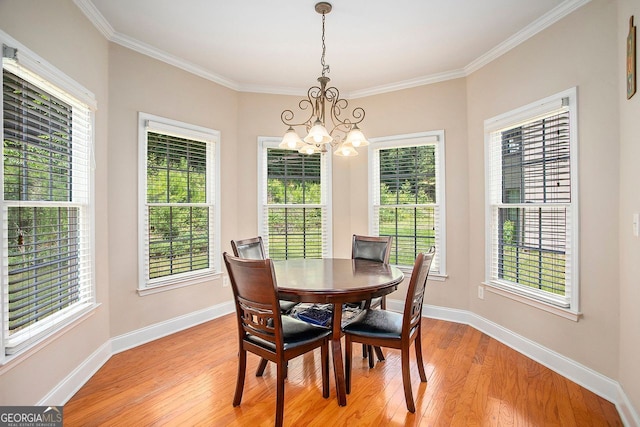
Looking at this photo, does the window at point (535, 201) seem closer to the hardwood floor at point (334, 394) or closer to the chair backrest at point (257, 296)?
the hardwood floor at point (334, 394)

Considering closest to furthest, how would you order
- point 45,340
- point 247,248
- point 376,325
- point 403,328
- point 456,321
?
point 45,340
point 403,328
point 376,325
point 247,248
point 456,321

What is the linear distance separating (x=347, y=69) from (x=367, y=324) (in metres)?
2.69

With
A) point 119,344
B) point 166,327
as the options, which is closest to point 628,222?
point 166,327

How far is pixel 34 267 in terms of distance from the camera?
76.3 inches

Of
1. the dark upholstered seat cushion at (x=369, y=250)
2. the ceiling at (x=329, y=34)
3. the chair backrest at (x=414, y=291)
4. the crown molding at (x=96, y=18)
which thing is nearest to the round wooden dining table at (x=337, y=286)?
the chair backrest at (x=414, y=291)

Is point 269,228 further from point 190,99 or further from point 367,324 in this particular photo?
point 367,324

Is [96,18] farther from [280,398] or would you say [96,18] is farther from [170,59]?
[280,398]

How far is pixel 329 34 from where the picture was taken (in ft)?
9.42

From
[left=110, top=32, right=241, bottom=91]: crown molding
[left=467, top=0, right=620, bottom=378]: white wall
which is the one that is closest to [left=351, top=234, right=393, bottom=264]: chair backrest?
[left=467, top=0, right=620, bottom=378]: white wall

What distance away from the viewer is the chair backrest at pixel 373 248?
3076mm

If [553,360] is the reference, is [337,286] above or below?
above

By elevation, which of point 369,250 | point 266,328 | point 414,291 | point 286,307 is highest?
point 369,250

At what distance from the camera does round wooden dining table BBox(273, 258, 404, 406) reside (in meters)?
2.02

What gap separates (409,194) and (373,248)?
3.56 feet
